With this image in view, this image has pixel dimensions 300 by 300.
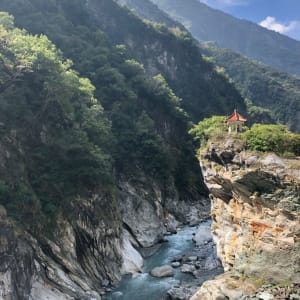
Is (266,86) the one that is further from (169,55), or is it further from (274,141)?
(274,141)

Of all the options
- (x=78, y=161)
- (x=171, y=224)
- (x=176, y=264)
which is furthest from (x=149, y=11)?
(x=176, y=264)

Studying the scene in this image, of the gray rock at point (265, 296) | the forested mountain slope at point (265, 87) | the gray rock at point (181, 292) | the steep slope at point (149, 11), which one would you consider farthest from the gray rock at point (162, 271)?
the steep slope at point (149, 11)

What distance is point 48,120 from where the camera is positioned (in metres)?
43.8

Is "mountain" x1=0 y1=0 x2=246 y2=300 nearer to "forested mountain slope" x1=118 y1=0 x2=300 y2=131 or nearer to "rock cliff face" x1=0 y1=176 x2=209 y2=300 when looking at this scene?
"rock cliff face" x1=0 y1=176 x2=209 y2=300

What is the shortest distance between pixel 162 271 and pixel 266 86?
11711 cm

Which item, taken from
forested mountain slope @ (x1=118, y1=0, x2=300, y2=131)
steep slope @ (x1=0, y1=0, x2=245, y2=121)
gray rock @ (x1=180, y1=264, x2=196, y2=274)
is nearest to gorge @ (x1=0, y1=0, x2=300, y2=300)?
gray rock @ (x1=180, y1=264, x2=196, y2=274)

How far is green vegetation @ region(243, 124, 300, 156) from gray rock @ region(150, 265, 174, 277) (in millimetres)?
14682

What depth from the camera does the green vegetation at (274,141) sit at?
2856 cm

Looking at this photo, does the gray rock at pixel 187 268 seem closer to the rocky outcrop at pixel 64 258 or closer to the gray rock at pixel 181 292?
the gray rock at pixel 181 292

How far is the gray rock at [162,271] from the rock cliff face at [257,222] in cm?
676

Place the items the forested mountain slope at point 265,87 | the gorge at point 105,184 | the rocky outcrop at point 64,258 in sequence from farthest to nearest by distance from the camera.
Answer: the forested mountain slope at point 265,87 < the rocky outcrop at point 64,258 < the gorge at point 105,184

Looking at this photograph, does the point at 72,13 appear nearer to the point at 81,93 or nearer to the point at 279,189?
the point at 81,93

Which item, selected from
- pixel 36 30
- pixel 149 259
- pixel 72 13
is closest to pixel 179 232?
pixel 149 259

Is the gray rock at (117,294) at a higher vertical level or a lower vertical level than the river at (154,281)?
higher
